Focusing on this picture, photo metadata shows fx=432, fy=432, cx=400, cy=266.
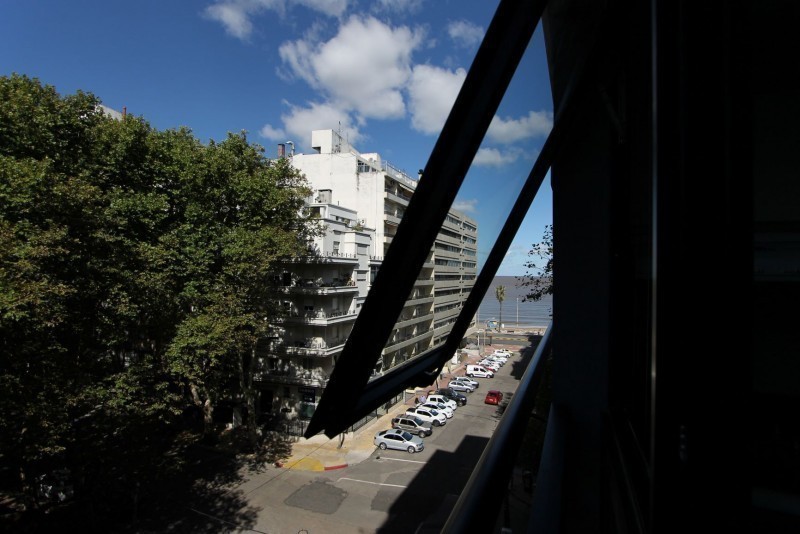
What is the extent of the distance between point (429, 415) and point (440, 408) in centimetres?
109

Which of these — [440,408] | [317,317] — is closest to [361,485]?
[317,317]

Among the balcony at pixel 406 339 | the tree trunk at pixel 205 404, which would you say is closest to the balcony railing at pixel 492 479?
the balcony at pixel 406 339

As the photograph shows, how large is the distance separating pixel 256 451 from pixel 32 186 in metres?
11.2

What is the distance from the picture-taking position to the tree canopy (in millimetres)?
7805

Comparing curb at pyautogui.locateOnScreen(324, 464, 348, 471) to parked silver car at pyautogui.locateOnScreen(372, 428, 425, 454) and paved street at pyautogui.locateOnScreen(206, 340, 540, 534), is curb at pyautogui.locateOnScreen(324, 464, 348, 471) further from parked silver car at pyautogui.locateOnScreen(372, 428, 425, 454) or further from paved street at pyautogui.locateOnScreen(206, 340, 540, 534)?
→ parked silver car at pyautogui.locateOnScreen(372, 428, 425, 454)

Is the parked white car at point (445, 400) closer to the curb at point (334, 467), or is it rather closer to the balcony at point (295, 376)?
the balcony at point (295, 376)

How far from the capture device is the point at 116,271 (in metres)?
9.50

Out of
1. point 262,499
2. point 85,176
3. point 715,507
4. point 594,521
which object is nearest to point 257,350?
point 262,499

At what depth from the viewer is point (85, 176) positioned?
10266mm

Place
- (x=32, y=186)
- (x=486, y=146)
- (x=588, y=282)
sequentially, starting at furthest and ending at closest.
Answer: (x=32, y=186) < (x=588, y=282) < (x=486, y=146)

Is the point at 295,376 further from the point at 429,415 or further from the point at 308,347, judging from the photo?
the point at 429,415

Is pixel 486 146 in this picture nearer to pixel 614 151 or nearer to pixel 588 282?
pixel 614 151

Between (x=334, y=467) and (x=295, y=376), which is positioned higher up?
(x=295, y=376)

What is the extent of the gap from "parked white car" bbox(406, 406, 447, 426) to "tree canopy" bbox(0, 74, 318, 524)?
7929mm
